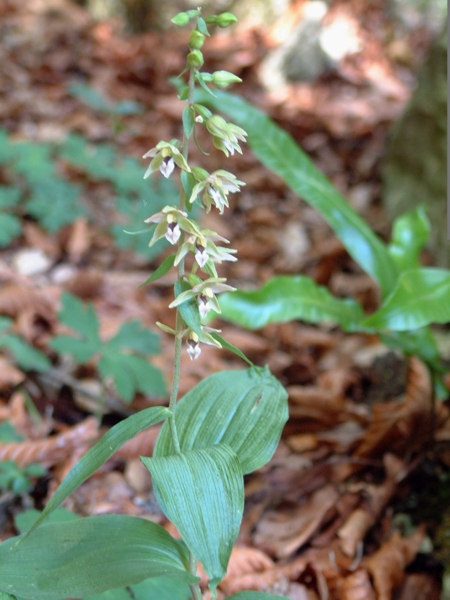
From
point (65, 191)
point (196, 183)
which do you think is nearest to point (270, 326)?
point (65, 191)

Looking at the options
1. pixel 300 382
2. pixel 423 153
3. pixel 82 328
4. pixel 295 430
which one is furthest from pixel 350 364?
pixel 423 153

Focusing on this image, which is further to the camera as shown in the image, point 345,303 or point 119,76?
point 119,76

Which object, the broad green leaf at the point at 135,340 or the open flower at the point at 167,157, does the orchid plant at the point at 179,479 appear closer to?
the open flower at the point at 167,157

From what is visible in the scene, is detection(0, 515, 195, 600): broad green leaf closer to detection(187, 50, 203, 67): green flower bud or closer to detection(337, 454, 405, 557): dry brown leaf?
detection(337, 454, 405, 557): dry brown leaf

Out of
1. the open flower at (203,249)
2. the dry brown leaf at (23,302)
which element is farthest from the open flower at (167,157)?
the dry brown leaf at (23,302)

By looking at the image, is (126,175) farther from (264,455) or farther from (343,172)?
(264,455)

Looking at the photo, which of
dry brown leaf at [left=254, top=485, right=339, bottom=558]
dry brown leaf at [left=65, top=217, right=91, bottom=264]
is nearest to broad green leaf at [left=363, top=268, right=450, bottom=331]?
dry brown leaf at [left=254, top=485, right=339, bottom=558]
